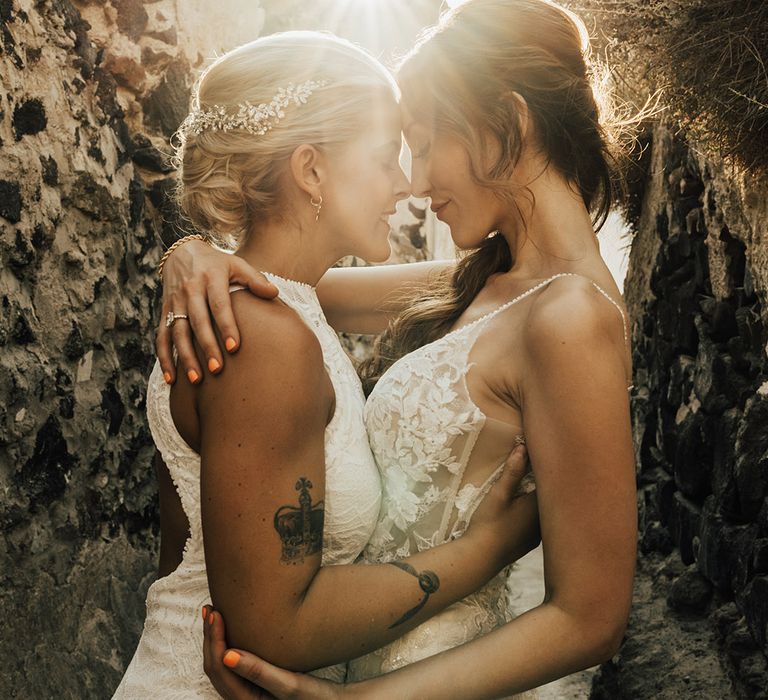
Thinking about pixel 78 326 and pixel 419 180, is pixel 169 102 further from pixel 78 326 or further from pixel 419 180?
pixel 419 180

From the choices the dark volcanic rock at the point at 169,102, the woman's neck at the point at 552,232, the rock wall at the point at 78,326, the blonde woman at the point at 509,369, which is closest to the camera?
the blonde woman at the point at 509,369

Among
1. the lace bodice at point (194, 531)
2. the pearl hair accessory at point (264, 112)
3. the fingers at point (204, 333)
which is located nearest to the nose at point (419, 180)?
the pearl hair accessory at point (264, 112)

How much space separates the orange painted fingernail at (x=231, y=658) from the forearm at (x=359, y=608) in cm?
3

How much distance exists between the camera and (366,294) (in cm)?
274

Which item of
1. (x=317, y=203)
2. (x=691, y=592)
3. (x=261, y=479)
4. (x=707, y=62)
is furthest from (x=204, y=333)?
(x=691, y=592)

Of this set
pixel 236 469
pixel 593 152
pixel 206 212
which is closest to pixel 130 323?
pixel 206 212

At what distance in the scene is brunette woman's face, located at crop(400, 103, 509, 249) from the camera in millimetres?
2121

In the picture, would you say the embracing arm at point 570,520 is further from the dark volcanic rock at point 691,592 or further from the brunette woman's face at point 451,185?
the dark volcanic rock at point 691,592

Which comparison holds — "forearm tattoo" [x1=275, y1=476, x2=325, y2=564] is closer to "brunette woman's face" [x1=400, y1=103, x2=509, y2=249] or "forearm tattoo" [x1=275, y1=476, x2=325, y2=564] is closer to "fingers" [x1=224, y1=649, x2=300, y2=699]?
"fingers" [x1=224, y1=649, x2=300, y2=699]

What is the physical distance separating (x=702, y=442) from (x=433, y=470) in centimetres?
154

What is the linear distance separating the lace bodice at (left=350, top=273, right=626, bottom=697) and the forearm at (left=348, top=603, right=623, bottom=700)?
0.44 ft

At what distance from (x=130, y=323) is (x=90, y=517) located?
25.4 inches

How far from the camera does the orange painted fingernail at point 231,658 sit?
1576mm

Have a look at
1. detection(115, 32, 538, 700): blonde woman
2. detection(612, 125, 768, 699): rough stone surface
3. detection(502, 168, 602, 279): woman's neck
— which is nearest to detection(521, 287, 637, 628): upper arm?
detection(115, 32, 538, 700): blonde woman
